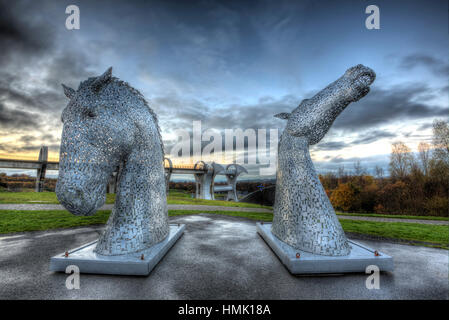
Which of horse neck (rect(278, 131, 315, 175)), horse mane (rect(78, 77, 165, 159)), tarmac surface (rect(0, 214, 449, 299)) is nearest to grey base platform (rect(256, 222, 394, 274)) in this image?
tarmac surface (rect(0, 214, 449, 299))

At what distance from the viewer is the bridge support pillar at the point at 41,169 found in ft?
77.7

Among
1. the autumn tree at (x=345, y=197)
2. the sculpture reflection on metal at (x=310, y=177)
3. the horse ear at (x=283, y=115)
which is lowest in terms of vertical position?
the autumn tree at (x=345, y=197)

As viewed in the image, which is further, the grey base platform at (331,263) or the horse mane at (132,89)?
the grey base platform at (331,263)

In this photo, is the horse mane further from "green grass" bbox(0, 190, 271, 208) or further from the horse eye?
"green grass" bbox(0, 190, 271, 208)

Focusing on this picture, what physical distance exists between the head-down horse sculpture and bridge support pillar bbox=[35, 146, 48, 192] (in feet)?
91.2

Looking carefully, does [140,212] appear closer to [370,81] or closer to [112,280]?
[112,280]

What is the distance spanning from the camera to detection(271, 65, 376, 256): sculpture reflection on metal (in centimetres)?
423

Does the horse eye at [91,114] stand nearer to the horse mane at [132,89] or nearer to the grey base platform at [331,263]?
the horse mane at [132,89]

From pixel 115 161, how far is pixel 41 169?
94.1 feet

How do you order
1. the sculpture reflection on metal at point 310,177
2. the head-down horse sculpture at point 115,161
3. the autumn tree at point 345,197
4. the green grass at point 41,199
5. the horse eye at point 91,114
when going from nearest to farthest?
the head-down horse sculpture at point 115,161 < the horse eye at point 91,114 < the sculpture reflection on metal at point 310,177 < the green grass at point 41,199 < the autumn tree at point 345,197

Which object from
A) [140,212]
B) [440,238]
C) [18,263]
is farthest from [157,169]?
[440,238]

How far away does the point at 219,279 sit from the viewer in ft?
11.5

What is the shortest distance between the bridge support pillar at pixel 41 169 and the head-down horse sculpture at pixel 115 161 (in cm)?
2780

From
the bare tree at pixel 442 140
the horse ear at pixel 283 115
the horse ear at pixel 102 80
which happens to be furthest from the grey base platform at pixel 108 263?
the bare tree at pixel 442 140
